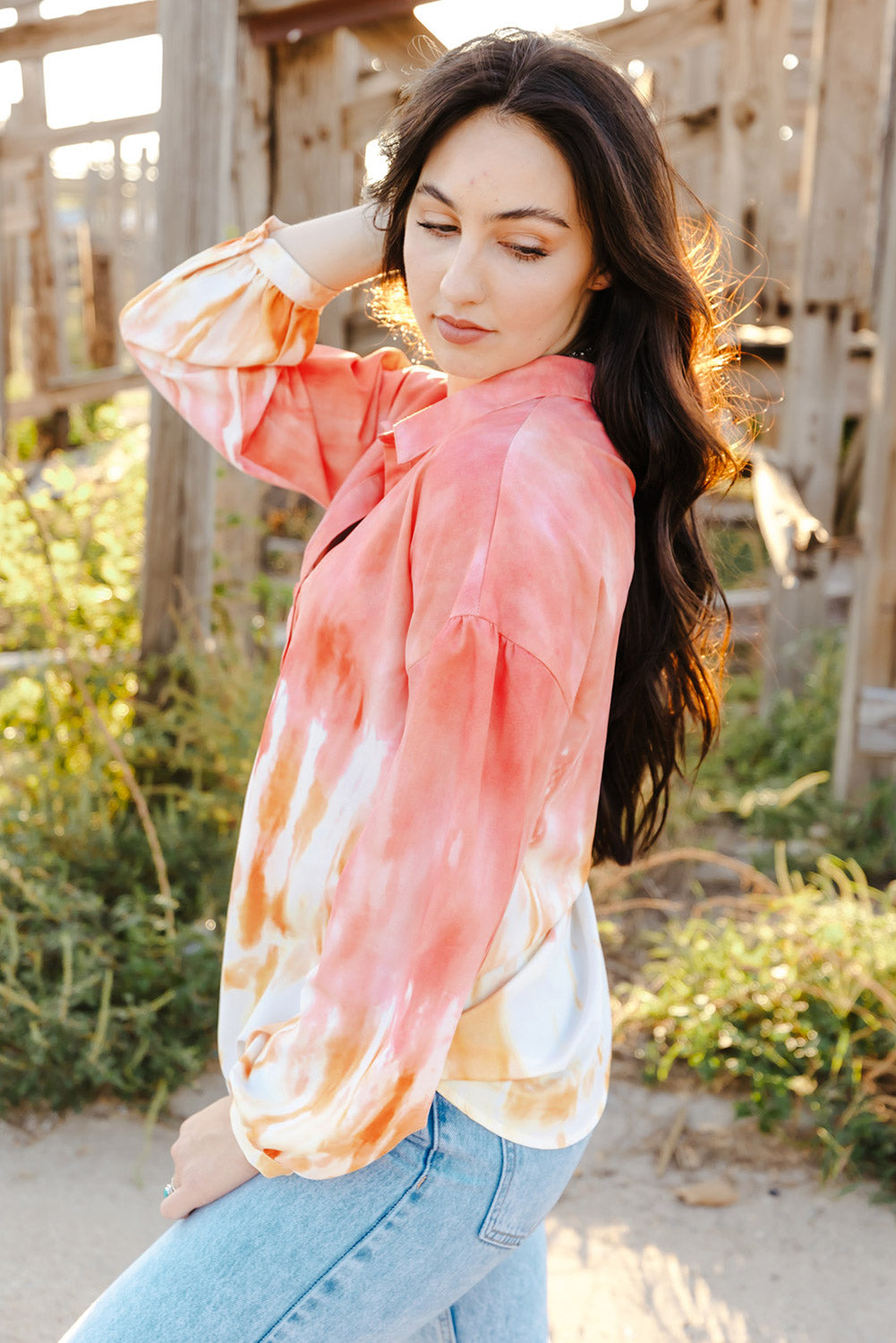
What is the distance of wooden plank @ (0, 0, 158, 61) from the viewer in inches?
187

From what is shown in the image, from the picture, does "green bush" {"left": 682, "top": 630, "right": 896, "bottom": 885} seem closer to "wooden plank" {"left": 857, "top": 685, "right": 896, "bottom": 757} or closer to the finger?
"wooden plank" {"left": 857, "top": 685, "right": 896, "bottom": 757}

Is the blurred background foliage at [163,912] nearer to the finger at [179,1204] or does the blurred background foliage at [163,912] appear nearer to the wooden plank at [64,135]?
the finger at [179,1204]

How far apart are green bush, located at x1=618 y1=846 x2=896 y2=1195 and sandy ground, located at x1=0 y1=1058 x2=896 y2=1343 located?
11cm

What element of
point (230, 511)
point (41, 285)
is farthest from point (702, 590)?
point (41, 285)

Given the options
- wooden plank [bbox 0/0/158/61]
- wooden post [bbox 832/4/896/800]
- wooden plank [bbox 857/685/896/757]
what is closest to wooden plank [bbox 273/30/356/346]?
wooden plank [bbox 0/0/158/61]

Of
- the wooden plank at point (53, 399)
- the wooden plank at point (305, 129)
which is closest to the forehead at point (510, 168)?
the wooden plank at point (305, 129)

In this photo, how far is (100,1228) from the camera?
238 centimetres

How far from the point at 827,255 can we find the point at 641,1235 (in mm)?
3770

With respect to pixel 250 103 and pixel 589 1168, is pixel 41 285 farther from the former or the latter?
pixel 589 1168

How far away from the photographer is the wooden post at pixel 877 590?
3.95 meters

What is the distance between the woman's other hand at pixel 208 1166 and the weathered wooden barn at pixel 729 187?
1982mm

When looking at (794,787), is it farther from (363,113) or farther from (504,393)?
(363,113)

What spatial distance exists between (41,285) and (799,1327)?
866 cm

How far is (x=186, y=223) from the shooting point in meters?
3.01
